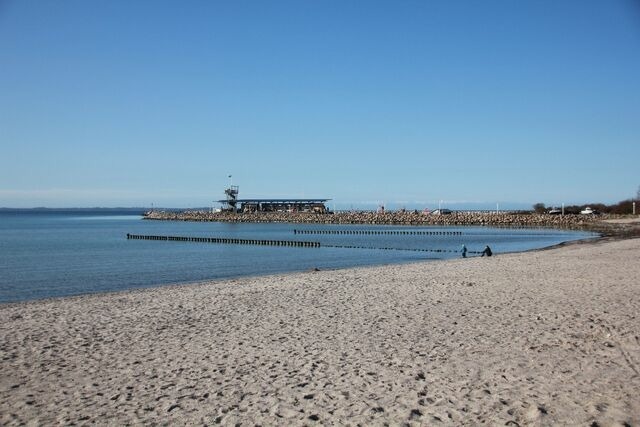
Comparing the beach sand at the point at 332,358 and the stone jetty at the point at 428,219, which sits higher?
the stone jetty at the point at 428,219

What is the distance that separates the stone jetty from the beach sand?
170 ft

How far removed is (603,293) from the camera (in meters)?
Answer: 12.7

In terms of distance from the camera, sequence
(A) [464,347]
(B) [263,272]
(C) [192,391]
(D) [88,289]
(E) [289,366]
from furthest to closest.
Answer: (B) [263,272] < (D) [88,289] < (A) [464,347] < (E) [289,366] < (C) [192,391]

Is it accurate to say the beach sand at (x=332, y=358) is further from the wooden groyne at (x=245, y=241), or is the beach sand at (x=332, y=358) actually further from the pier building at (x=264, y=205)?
the pier building at (x=264, y=205)

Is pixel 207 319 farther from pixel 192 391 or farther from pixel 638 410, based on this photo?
pixel 638 410

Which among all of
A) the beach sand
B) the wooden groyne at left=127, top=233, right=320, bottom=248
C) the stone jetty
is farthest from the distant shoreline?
the beach sand

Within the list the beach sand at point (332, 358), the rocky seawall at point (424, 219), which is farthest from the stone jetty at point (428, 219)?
the beach sand at point (332, 358)

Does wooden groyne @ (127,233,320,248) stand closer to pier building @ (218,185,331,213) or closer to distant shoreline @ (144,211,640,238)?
distant shoreline @ (144,211,640,238)

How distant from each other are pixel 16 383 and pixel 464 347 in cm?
617

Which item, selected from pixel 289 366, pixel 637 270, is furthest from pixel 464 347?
pixel 637 270

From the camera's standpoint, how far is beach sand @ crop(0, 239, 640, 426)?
589 centimetres

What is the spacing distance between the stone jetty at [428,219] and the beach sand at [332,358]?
5187 cm

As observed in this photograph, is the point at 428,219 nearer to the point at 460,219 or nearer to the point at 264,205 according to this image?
the point at 460,219

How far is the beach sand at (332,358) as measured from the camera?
19.3ft
